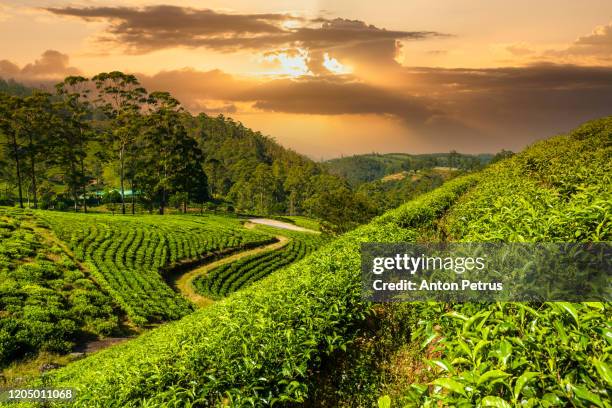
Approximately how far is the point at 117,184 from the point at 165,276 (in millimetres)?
99034

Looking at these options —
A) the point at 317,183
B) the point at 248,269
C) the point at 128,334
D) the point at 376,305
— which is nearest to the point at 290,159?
the point at 317,183

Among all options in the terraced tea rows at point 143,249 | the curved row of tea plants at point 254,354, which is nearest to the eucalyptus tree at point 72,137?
the terraced tea rows at point 143,249

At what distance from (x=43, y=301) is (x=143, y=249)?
51.4ft

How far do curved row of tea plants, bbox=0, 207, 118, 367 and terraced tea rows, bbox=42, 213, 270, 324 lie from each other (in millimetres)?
1798

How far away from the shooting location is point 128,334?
77.5 ft

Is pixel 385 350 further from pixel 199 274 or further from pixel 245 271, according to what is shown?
pixel 245 271

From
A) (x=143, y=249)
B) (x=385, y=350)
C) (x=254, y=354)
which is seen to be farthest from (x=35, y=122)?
(x=385, y=350)

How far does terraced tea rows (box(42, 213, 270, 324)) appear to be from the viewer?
2812cm

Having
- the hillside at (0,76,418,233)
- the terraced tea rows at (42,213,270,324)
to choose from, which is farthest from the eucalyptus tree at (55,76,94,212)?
the terraced tea rows at (42,213,270,324)

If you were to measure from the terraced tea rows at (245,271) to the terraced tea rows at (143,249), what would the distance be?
3142 mm

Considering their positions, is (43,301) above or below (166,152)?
below

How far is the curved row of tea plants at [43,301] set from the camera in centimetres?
1948

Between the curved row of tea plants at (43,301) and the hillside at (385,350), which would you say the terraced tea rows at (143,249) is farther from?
the hillside at (385,350)

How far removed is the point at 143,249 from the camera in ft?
128
